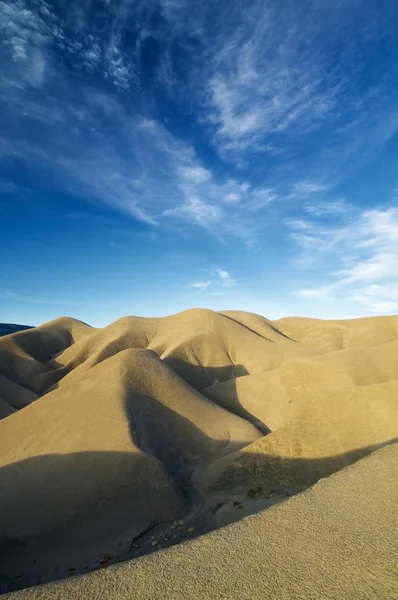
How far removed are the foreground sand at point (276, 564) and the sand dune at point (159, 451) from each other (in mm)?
420

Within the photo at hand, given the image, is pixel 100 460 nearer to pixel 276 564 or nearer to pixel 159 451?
pixel 159 451

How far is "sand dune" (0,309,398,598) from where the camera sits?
1134 centimetres

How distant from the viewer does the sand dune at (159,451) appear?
11336 mm

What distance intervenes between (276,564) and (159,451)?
13276 mm

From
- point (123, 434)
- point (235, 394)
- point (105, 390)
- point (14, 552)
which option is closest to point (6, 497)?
point (14, 552)

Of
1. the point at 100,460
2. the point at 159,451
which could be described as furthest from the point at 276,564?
the point at 159,451

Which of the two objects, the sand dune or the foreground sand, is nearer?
the foreground sand

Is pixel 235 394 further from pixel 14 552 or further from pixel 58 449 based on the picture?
pixel 14 552

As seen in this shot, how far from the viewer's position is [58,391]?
22266mm

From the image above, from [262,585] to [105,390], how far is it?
17.5m

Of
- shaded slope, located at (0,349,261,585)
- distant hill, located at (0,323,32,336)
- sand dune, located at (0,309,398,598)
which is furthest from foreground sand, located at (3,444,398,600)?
distant hill, located at (0,323,32,336)

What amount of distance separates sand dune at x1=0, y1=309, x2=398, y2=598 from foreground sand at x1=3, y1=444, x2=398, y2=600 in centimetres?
42

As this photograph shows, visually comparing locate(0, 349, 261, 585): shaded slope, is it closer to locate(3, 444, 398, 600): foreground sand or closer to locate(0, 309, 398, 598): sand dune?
locate(0, 309, 398, 598): sand dune

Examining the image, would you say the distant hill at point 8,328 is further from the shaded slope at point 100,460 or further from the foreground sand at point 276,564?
the foreground sand at point 276,564
